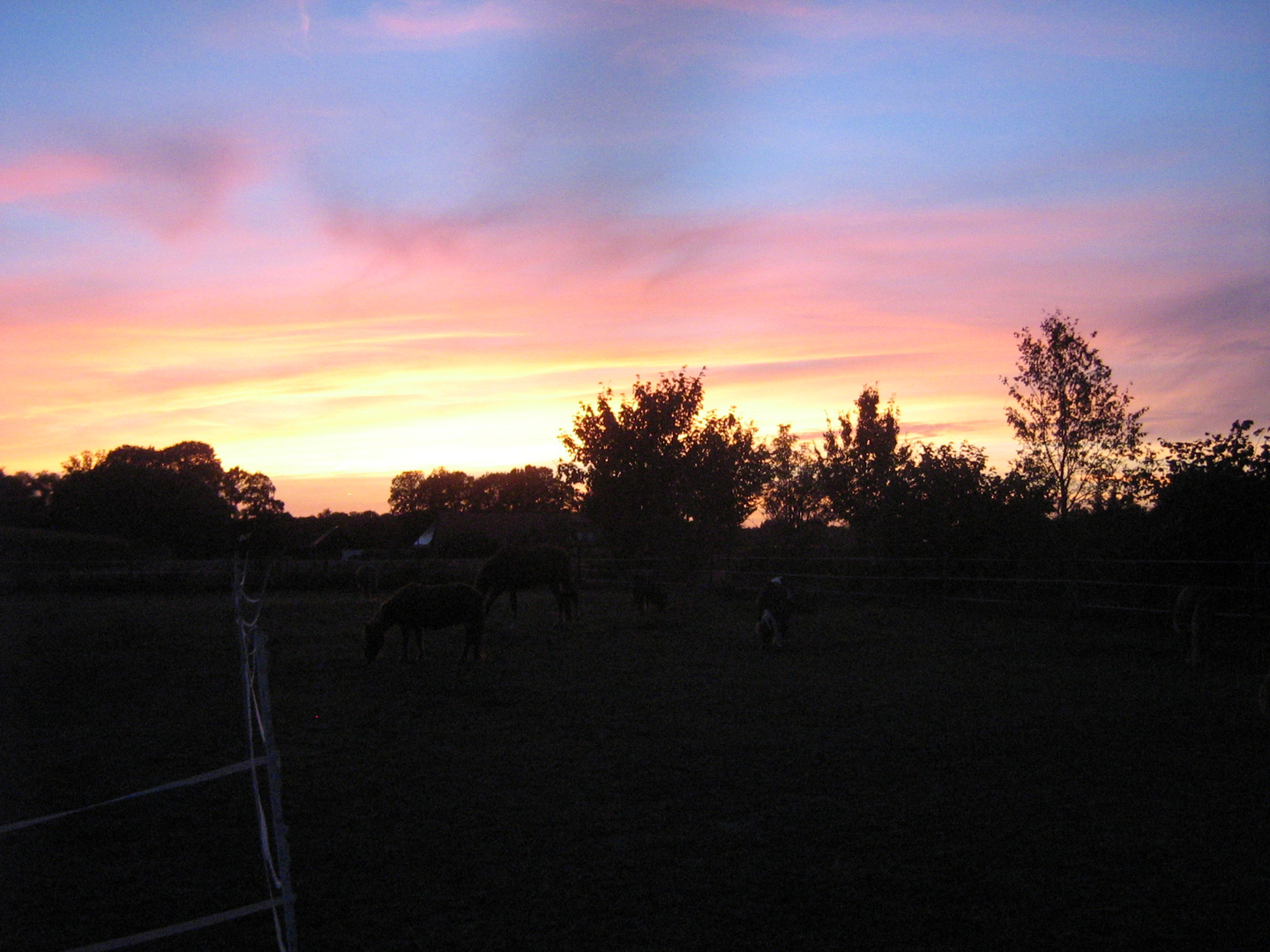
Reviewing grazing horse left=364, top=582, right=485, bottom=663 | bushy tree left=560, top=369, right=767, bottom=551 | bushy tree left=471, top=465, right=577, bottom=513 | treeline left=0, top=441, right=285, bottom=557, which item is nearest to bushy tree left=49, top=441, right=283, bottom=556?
treeline left=0, top=441, right=285, bottom=557

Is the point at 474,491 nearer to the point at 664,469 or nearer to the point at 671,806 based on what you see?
the point at 664,469

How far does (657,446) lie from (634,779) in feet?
106

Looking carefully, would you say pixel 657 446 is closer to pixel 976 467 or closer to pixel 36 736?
pixel 976 467

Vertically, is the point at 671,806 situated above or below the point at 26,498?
below

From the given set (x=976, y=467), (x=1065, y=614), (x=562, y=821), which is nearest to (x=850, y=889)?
(x=562, y=821)

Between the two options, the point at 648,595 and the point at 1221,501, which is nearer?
the point at 1221,501

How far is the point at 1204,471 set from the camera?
15.3m

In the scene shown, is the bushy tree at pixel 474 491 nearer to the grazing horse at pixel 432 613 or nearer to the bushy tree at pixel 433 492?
the bushy tree at pixel 433 492

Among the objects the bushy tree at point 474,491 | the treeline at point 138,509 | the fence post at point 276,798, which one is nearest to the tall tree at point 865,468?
the fence post at point 276,798

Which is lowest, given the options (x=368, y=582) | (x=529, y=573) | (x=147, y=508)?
(x=368, y=582)

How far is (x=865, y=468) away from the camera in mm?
29312

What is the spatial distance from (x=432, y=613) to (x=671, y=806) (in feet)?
24.1

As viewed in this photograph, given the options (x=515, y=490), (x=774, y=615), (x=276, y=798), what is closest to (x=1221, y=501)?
(x=774, y=615)

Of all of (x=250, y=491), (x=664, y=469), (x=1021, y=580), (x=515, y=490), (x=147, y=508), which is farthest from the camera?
(x=515, y=490)
